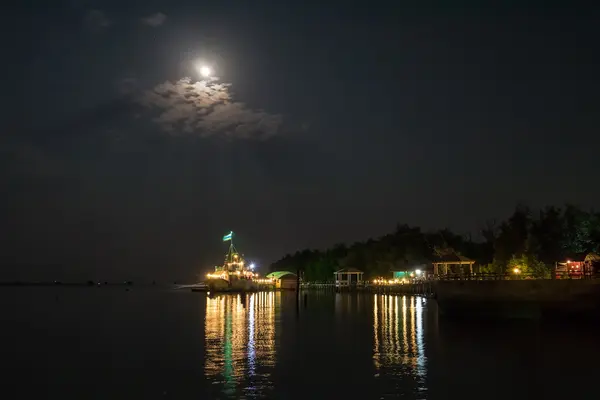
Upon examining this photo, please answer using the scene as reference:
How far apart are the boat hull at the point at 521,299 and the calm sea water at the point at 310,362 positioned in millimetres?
4620

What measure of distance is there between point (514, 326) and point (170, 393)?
30721mm

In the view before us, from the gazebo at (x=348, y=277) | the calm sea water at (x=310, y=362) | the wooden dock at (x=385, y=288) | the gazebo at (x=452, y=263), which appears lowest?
the calm sea water at (x=310, y=362)

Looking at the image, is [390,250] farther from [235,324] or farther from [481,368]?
[481,368]

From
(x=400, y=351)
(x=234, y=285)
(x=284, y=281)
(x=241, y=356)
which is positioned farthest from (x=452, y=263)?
(x=284, y=281)

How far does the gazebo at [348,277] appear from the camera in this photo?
133 m

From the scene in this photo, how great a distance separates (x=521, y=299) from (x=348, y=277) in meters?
87.4

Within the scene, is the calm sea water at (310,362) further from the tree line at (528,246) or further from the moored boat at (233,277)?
the moored boat at (233,277)

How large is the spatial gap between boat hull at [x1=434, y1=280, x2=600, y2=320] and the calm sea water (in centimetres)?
462

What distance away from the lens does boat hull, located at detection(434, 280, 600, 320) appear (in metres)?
45.1

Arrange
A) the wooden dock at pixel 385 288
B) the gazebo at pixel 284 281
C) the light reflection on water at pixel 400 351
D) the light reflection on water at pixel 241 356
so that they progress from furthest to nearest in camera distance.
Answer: the gazebo at pixel 284 281
the wooden dock at pixel 385 288
the light reflection on water at pixel 400 351
the light reflection on water at pixel 241 356

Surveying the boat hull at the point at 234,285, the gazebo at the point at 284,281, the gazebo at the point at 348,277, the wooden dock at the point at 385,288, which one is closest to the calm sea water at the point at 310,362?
the wooden dock at the point at 385,288

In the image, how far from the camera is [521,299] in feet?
160

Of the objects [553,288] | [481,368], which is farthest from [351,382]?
[553,288]

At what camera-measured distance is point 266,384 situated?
2417cm
